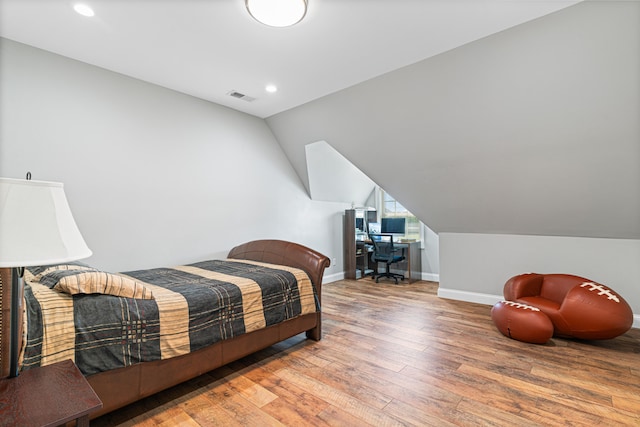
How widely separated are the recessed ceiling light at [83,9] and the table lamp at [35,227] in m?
1.69

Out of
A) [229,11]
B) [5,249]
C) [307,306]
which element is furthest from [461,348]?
[229,11]

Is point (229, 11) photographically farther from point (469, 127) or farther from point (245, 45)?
point (469, 127)

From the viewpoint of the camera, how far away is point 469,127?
2953 mm

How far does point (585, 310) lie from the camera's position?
2617mm

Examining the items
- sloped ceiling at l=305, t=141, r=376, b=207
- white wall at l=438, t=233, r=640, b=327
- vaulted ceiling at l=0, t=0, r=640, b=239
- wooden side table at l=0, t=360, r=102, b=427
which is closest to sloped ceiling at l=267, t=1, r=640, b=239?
vaulted ceiling at l=0, t=0, r=640, b=239

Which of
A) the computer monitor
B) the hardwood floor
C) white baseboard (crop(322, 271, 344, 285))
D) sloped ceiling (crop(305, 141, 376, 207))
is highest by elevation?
sloped ceiling (crop(305, 141, 376, 207))

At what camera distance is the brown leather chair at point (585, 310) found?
8.35ft

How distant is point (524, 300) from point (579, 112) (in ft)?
5.76

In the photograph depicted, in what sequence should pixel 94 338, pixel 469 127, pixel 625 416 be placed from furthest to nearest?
pixel 469 127, pixel 625 416, pixel 94 338

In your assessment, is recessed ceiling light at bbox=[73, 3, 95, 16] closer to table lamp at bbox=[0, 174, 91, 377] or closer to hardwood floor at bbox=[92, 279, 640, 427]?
table lamp at bbox=[0, 174, 91, 377]

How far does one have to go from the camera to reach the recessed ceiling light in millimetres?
2025

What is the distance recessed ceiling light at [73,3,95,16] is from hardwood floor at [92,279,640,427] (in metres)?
2.54

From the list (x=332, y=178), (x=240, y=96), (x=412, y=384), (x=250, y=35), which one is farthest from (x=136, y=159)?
(x=412, y=384)

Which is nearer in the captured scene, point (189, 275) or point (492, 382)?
point (492, 382)
